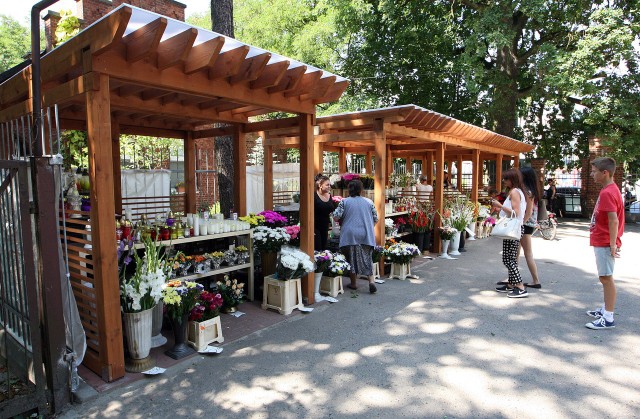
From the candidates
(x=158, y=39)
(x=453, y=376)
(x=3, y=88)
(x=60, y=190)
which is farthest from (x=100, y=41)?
(x=453, y=376)

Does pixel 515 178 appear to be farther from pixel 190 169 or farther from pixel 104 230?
pixel 190 169

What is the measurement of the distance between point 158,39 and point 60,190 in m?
1.38

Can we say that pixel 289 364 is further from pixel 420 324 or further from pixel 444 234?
pixel 444 234

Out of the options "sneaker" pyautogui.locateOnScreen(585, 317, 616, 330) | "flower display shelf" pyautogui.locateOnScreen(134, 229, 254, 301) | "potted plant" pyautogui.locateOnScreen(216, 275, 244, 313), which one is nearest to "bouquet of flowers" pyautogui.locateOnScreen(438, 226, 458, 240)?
"sneaker" pyautogui.locateOnScreen(585, 317, 616, 330)

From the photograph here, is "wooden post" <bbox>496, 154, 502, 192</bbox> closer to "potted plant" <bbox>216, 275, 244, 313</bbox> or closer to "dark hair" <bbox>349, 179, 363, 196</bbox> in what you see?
Result: "dark hair" <bbox>349, 179, 363, 196</bbox>

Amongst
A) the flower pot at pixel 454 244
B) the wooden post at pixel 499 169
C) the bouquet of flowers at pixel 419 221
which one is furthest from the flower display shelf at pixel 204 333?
the wooden post at pixel 499 169

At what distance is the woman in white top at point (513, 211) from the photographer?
5375 mm

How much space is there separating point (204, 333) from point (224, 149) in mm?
4078

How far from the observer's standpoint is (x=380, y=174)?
6.82 metres

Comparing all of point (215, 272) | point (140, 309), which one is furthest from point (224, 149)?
point (140, 309)

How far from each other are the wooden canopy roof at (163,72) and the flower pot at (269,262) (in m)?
1.88

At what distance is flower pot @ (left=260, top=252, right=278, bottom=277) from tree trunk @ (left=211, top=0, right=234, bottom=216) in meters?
1.95

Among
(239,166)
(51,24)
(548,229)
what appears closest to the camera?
(239,166)

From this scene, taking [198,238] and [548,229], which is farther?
[548,229]
